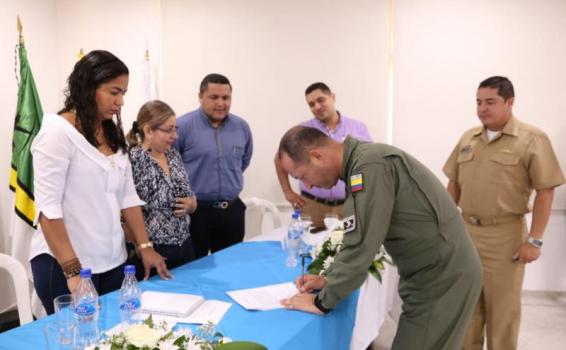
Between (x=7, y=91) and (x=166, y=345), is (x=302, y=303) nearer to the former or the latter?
(x=166, y=345)

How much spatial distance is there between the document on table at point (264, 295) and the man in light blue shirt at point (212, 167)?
133cm

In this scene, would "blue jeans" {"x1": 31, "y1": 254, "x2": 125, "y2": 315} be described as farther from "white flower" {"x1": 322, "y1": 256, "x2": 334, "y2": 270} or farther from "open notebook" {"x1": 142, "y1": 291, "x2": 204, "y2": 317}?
"white flower" {"x1": 322, "y1": 256, "x2": 334, "y2": 270}

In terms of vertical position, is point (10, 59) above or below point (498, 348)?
above

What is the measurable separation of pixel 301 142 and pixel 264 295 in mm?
664

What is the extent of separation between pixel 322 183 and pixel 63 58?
12.3 ft

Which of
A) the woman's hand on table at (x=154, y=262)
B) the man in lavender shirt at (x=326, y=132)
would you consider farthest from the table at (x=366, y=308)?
the woman's hand on table at (x=154, y=262)

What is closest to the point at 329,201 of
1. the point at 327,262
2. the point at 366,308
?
the point at 366,308

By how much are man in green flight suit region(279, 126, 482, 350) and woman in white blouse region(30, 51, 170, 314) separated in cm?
75

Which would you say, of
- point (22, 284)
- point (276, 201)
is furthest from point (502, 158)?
point (22, 284)

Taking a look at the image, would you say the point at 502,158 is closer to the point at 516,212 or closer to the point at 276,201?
the point at 516,212

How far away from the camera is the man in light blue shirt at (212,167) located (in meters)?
3.21

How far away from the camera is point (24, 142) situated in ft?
10.8

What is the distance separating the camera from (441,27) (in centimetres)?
393

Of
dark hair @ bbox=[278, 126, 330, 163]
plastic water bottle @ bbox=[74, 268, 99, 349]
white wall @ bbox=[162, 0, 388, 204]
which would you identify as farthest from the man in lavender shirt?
plastic water bottle @ bbox=[74, 268, 99, 349]
